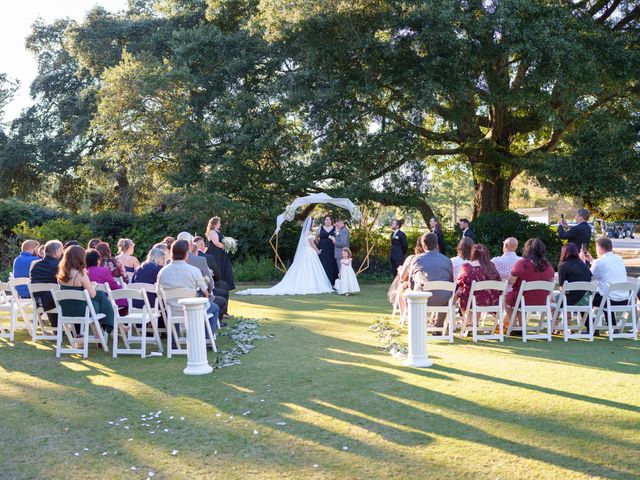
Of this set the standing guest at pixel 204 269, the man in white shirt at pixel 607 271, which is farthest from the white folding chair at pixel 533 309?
the standing guest at pixel 204 269

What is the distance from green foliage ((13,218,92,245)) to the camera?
2092 cm

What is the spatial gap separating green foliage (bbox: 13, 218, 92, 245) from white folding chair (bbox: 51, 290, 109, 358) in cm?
1372

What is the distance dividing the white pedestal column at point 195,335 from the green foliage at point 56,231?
1559cm

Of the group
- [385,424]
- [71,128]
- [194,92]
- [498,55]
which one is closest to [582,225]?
[498,55]

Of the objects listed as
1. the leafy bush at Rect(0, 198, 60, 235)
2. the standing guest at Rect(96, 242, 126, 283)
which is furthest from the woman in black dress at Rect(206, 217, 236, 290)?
the leafy bush at Rect(0, 198, 60, 235)

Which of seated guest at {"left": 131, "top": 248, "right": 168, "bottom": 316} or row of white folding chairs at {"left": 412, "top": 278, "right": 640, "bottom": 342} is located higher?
seated guest at {"left": 131, "top": 248, "right": 168, "bottom": 316}

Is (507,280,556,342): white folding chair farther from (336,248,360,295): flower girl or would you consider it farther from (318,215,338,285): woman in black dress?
(318,215,338,285): woman in black dress

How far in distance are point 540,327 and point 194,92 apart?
1635 cm

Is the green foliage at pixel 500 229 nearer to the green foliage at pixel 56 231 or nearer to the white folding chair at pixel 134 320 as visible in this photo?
the green foliage at pixel 56 231

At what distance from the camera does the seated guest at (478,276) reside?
29.6 ft

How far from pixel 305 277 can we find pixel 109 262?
6832 mm

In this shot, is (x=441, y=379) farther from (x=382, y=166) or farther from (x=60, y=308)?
(x=382, y=166)

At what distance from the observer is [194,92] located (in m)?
22.1

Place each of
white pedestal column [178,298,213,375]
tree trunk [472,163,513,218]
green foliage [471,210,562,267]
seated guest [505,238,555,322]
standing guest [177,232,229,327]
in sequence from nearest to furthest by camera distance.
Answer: white pedestal column [178,298,213,375]
seated guest [505,238,555,322]
standing guest [177,232,229,327]
green foliage [471,210,562,267]
tree trunk [472,163,513,218]
